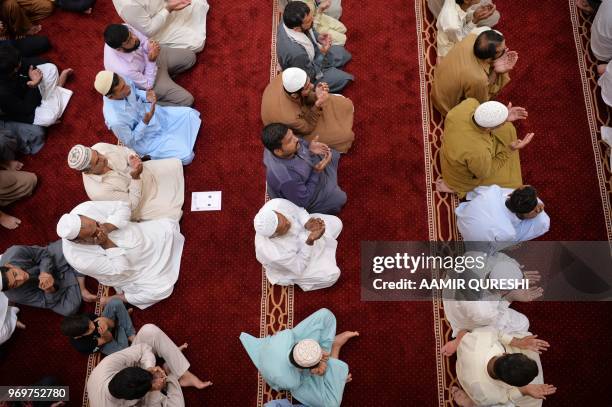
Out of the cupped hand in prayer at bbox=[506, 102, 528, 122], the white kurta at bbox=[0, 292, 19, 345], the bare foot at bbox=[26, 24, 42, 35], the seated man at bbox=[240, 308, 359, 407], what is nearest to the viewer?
the seated man at bbox=[240, 308, 359, 407]

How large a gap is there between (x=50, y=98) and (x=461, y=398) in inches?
147

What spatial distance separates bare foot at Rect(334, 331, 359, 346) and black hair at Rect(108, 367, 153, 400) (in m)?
1.18

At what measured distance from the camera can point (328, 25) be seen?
3889mm

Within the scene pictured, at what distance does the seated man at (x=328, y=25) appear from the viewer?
3.78 meters

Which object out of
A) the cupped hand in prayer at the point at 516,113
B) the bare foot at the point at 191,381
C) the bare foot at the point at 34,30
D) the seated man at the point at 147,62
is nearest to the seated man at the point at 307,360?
the bare foot at the point at 191,381

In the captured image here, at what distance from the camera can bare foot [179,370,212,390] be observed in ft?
10.3

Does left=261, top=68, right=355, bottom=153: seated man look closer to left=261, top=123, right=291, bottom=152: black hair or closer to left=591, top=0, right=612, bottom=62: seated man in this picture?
left=261, top=123, right=291, bottom=152: black hair

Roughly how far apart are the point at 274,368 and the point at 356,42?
8.72ft

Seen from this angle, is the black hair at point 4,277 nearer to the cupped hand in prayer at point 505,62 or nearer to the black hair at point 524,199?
the black hair at point 524,199

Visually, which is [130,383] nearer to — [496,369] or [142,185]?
[142,185]

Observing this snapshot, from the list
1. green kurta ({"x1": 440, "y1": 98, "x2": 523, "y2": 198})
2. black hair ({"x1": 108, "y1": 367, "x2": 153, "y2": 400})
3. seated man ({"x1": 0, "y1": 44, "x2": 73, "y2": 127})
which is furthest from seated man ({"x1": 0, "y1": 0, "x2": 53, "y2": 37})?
green kurta ({"x1": 440, "y1": 98, "x2": 523, "y2": 198})

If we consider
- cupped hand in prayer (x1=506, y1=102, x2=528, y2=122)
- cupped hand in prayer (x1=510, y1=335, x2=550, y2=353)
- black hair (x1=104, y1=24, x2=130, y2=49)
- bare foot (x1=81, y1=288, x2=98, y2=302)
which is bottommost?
cupped hand in prayer (x1=510, y1=335, x2=550, y2=353)

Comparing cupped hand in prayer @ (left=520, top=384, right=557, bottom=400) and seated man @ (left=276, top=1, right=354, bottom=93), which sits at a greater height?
seated man @ (left=276, top=1, right=354, bottom=93)

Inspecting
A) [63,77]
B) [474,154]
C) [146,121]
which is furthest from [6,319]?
[474,154]
